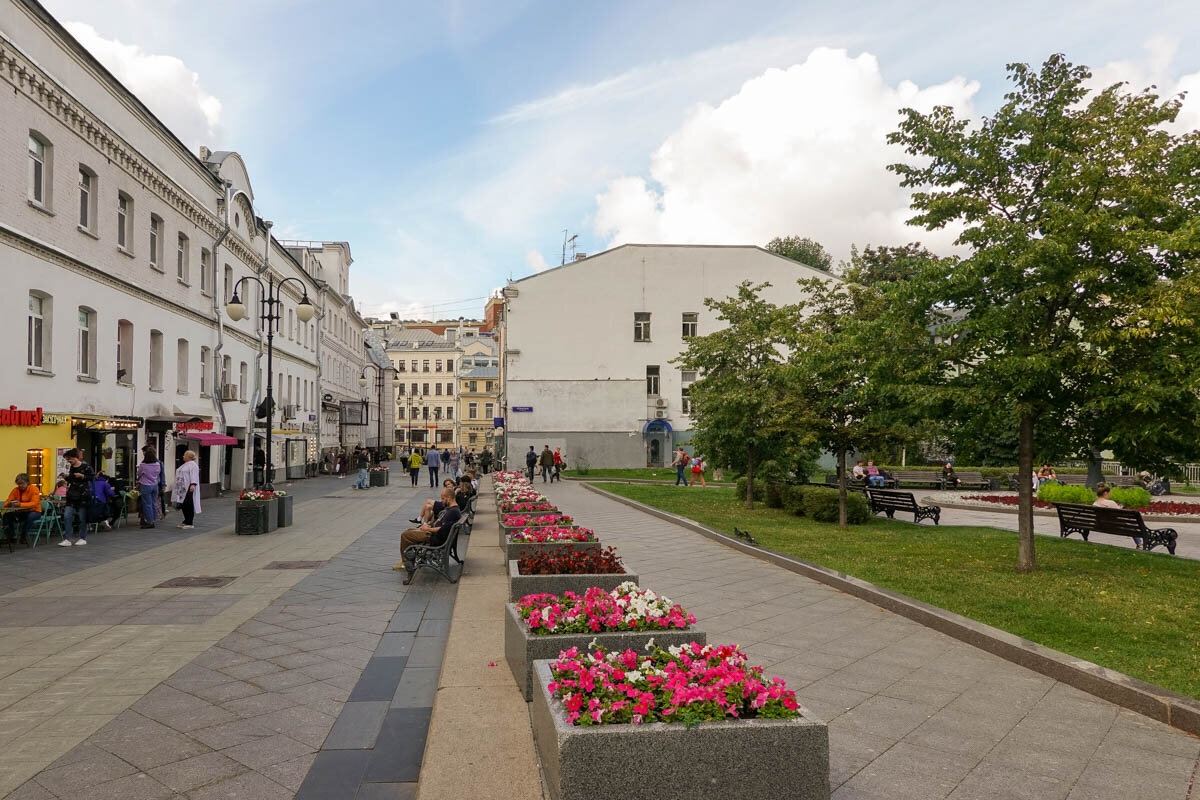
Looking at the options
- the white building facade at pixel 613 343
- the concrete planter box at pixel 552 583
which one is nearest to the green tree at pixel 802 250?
the white building facade at pixel 613 343

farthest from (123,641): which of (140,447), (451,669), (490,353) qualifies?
(490,353)

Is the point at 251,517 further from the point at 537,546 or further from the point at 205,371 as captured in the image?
the point at 205,371

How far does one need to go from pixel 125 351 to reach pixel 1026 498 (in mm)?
20495

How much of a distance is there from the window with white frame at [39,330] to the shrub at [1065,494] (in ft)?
81.0

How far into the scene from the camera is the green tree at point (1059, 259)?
985 centimetres

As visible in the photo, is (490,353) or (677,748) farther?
(490,353)

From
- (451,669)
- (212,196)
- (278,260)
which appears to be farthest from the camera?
(278,260)

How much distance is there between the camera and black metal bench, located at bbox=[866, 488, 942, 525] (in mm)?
19141

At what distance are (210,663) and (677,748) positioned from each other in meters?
4.82

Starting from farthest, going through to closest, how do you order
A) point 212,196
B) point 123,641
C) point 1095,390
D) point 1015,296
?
1. point 212,196
2. point 1015,296
3. point 1095,390
4. point 123,641

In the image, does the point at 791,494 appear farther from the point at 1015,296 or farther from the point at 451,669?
the point at 451,669

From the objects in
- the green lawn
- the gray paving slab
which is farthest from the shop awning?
the gray paving slab

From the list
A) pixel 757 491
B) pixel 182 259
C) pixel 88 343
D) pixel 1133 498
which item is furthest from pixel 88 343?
pixel 1133 498

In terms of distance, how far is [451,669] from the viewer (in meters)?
6.57
